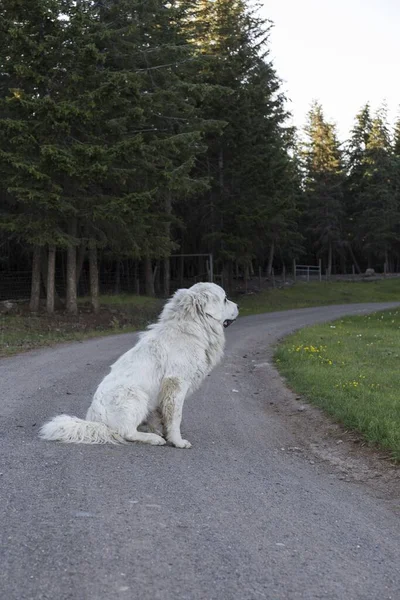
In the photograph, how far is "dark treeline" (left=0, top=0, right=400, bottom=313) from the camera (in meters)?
23.5

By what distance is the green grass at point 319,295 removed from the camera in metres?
42.3

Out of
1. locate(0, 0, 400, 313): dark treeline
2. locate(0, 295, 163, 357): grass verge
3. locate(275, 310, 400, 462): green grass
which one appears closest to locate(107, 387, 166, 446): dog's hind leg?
locate(275, 310, 400, 462): green grass

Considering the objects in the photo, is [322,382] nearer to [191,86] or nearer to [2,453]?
[2,453]

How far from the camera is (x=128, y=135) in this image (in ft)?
90.3

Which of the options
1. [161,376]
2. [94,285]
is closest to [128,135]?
[94,285]

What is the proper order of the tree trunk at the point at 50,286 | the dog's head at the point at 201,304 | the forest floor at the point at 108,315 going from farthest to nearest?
1. the tree trunk at the point at 50,286
2. the forest floor at the point at 108,315
3. the dog's head at the point at 201,304

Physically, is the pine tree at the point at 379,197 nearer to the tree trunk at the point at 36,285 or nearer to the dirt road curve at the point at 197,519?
the tree trunk at the point at 36,285

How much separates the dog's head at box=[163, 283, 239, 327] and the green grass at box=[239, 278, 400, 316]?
27.2 meters

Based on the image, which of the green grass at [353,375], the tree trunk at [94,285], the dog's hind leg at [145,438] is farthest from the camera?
the tree trunk at [94,285]

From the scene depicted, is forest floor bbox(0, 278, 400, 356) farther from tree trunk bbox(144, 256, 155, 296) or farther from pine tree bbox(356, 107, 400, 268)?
pine tree bbox(356, 107, 400, 268)

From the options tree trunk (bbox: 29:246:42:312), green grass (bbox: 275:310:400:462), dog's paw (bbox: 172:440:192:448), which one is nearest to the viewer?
dog's paw (bbox: 172:440:192:448)

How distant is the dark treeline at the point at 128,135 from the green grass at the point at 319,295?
3.46 m

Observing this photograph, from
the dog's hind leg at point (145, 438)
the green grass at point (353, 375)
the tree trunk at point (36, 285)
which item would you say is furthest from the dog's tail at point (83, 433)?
the tree trunk at point (36, 285)

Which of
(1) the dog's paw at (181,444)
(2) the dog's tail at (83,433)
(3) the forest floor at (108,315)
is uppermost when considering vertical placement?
(2) the dog's tail at (83,433)
